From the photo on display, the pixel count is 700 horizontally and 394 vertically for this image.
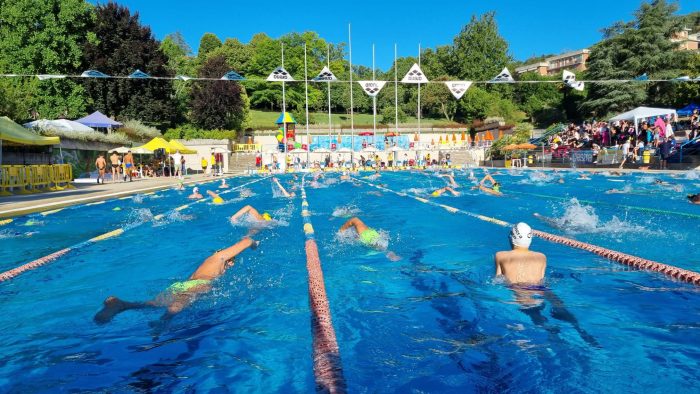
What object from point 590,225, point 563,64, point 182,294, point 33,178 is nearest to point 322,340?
point 182,294

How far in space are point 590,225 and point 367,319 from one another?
223 inches

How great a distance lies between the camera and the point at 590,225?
25.9ft

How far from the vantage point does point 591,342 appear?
10.6 feet

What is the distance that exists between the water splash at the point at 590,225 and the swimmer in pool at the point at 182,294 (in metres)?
5.22

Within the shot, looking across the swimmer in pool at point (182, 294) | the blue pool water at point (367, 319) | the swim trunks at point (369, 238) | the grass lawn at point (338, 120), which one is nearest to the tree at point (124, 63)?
the grass lawn at point (338, 120)

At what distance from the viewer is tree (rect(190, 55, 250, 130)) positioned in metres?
38.8

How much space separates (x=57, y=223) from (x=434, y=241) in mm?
6972

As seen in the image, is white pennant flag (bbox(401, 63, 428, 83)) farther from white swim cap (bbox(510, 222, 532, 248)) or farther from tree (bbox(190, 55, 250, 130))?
white swim cap (bbox(510, 222, 532, 248))

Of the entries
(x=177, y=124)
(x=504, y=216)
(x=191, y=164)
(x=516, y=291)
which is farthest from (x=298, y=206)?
(x=177, y=124)

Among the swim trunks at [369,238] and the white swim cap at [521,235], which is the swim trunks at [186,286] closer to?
the swim trunks at [369,238]

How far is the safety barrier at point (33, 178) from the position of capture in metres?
13.8

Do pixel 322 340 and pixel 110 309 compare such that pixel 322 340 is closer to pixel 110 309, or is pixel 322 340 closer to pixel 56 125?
pixel 110 309

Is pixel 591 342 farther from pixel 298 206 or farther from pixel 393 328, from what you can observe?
pixel 298 206

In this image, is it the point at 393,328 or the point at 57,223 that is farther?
the point at 57,223
